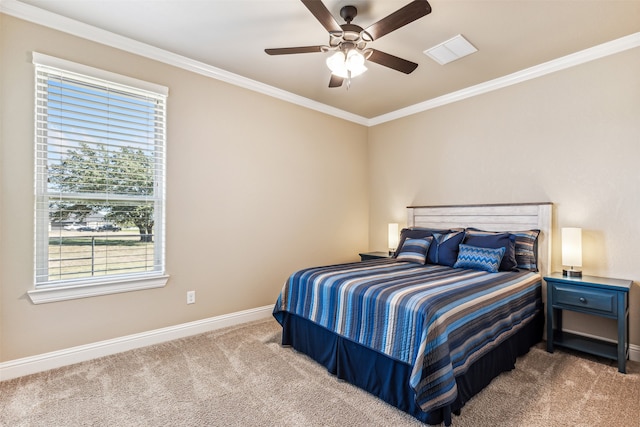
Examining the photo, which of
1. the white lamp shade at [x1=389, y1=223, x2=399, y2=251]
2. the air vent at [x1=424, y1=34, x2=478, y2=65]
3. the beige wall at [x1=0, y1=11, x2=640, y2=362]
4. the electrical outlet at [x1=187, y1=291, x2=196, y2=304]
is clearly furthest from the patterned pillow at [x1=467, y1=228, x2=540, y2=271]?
the electrical outlet at [x1=187, y1=291, x2=196, y2=304]

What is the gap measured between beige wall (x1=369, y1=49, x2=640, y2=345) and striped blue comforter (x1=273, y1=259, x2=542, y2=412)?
693 millimetres

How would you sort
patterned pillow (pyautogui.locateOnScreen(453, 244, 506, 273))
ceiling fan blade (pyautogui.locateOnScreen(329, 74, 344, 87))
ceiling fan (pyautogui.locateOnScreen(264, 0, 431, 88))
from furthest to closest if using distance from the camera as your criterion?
1. patterned pillow (pyautogui.locateOnScreen(453, 244, 506, 273))
2. ceiling fan blade (pyautogui.locateOnScreen(329, 74, 344, 87))
3. ceiling fan (pyautogui.locateOnScreen(264, 0, 431, 88))

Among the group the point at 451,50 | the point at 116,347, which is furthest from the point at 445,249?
the point at 116,347

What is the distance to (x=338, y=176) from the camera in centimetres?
462

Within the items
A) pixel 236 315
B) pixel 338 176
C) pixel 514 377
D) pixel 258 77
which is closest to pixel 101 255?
pixel 236 315

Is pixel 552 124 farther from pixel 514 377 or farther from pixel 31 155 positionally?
pixel 31 155

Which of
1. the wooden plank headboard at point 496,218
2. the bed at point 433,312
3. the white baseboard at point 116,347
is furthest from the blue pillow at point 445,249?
the white baseboard at point 116,347

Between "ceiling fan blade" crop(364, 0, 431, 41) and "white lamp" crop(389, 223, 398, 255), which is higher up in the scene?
"ceiling fan blade" crop(364, 0, 431, 41)

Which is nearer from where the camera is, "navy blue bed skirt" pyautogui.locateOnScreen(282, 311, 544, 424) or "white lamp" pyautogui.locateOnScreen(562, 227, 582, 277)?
"navy blue bed skirt" pyautogui.locateOnScreen(282, 311, 544, 424)

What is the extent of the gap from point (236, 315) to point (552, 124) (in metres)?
3.84

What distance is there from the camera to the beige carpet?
6.26 feet

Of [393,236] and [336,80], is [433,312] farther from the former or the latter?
[393,236]

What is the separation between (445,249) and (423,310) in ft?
5.44

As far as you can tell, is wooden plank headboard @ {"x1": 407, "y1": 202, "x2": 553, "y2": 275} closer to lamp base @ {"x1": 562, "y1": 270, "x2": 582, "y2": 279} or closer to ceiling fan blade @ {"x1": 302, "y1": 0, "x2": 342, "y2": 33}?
lamp base @ {"x1": 562, "y1": 270, "x2": 582, "y2": 279}
